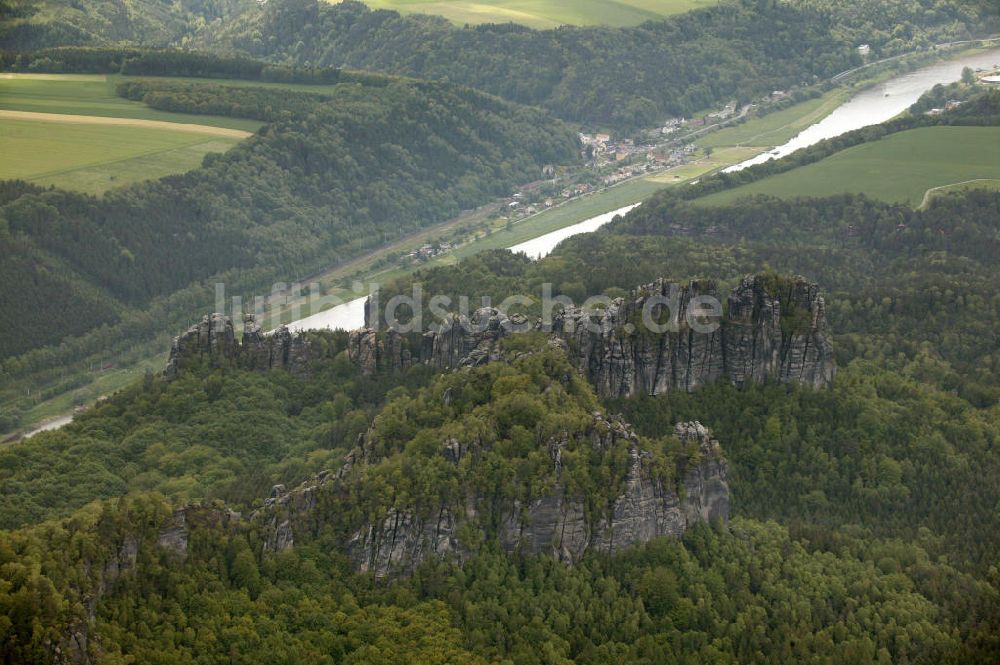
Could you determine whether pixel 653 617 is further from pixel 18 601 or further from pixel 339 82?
pixel 339 82

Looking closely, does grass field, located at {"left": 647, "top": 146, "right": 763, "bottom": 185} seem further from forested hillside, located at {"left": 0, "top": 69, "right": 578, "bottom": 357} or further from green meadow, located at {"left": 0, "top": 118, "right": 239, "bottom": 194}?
green meadow, located at {"left": 0, "top": 118, "right": 239, "bottom": 194}

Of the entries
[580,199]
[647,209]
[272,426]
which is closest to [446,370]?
[272,426]

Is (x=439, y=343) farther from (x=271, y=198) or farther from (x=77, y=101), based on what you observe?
(x=77, y=101)

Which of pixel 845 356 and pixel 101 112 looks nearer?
pixel 845 356

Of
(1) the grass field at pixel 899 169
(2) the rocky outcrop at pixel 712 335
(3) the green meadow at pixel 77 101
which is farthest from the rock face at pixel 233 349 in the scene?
(3) the green meadow at pixel 77 101

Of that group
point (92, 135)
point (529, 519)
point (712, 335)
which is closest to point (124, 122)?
point (92, 135)

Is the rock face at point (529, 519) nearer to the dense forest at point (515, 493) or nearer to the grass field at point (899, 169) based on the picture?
the dense forest at point (515, 493)
